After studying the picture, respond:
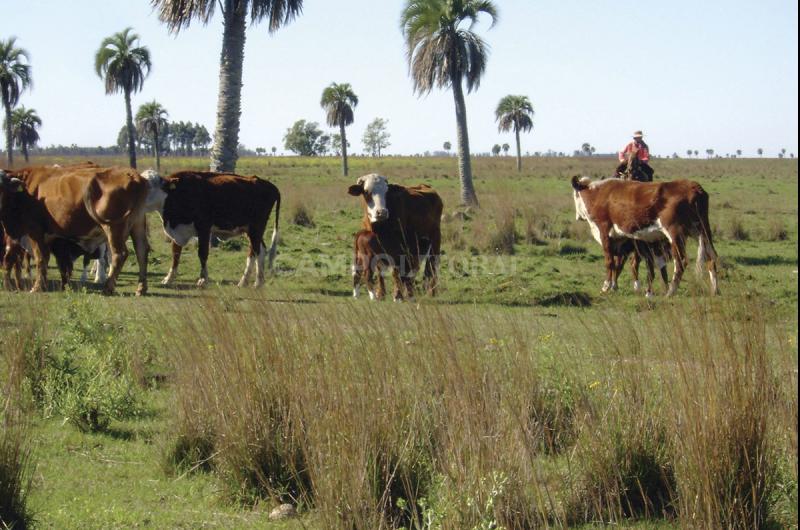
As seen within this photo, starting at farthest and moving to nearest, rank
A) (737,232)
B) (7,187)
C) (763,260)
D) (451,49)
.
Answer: (451,49)
(737,232)
(763,260)
(7,187)

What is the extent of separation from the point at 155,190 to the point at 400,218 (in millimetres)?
3752

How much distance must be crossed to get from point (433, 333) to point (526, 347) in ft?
1.83

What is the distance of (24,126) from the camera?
76250 mm

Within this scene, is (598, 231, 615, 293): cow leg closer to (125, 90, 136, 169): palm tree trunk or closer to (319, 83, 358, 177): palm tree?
(125, 90, 136, 169): palm tree trunk

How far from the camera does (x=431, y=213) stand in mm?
15328

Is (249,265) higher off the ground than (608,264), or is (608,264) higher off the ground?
(249,265)

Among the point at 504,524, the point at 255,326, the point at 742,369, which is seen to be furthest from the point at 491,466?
the point at 255,326

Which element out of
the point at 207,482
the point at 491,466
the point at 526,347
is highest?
the point at 526,347

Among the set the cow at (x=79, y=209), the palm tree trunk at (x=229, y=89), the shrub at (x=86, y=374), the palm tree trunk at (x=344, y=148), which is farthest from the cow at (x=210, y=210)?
the palm tree trunk at (x=344, y=148)

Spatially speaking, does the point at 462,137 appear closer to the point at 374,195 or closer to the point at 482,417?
the point at 374,195

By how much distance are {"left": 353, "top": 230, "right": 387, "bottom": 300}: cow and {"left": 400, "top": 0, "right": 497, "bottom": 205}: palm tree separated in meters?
18.7

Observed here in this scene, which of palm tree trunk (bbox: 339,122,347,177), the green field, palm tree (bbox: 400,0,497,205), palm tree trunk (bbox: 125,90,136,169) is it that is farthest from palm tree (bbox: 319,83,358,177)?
the green field

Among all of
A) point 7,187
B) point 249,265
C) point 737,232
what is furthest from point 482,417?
point 737,232

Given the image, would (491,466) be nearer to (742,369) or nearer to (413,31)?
(742,369)
